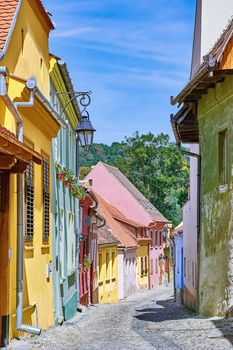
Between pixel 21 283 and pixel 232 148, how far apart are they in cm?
543

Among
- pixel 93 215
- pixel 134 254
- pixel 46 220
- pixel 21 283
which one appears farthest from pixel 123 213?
pixel 21 283

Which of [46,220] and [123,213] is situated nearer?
[46,220]

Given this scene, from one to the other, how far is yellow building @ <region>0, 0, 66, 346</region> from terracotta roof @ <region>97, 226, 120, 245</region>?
23.2 metres

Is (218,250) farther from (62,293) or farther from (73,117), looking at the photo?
(73,117)

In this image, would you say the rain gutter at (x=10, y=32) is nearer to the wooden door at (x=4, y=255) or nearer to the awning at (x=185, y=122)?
the wooden door at (x=4, y=255)

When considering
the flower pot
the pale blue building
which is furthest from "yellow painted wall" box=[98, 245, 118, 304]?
the flower pot

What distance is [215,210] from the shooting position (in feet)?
53.4

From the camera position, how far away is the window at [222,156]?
1605 cm

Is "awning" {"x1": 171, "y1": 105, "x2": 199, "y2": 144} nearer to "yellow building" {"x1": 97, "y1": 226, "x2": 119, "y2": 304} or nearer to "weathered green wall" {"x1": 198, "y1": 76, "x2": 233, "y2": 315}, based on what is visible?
"weathered green wall" {"x1": 198, "y1": 76, "x2": 233, "y2": 315}

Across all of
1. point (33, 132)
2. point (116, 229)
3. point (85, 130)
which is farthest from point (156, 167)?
point (33, 132)

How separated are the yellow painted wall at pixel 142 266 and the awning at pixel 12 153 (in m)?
44.3

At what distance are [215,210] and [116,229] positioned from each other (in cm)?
3148

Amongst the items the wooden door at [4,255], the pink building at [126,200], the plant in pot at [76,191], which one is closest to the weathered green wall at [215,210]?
the wooden door at [4,255]

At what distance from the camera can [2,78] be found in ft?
34.2
